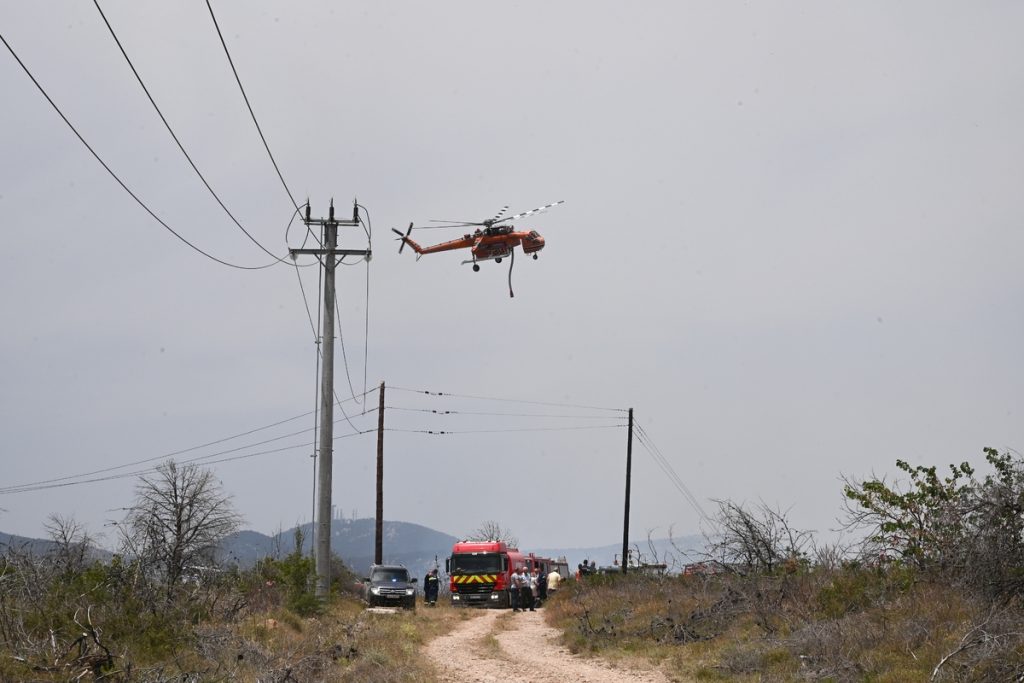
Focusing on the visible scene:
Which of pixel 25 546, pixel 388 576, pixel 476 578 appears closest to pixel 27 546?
pixel 25 546

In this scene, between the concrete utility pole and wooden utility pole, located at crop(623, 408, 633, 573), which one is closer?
the concrete utility pole

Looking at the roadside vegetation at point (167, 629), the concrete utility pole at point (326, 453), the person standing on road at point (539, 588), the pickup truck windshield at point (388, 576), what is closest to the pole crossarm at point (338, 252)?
the concrete utility pole at point (326, 453)

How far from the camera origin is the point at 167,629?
1480 cm

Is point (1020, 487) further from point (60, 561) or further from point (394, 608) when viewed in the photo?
point (394, 608)

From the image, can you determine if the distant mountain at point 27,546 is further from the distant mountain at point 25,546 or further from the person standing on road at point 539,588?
the person standing on road at point 539,588

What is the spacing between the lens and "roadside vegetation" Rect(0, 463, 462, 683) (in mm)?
11469

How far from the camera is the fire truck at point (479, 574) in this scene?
1634 inches

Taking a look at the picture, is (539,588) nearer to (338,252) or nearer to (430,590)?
(430,590)

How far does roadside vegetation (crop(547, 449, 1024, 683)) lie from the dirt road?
822 millimetres

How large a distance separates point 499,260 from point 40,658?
16.7 meters

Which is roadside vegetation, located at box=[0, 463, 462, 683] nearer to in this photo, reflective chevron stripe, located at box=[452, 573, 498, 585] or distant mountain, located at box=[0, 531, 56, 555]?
distant mountain, located at box=[0, 531, 56, 555]

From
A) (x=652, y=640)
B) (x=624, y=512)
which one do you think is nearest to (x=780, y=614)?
(x=652, y=640)

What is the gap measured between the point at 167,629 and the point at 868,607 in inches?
467

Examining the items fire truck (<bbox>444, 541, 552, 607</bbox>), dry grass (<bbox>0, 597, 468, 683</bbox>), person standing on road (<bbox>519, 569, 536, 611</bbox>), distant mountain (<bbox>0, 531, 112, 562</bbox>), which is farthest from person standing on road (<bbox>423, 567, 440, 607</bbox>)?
distant mountain (<bbox>0, 531, 112, 562</bbox>)
